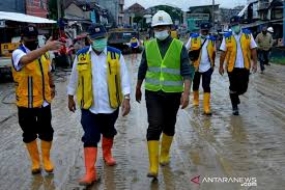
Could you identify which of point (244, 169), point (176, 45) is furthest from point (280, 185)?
point (176, 45)

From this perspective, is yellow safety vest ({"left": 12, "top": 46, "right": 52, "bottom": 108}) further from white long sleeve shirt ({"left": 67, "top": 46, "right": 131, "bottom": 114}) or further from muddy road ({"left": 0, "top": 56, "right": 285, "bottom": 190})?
muddy road ({"left": 0, "top": 56, "right": 285, "bottom": 190})

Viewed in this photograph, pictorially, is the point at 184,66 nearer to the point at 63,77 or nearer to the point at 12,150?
the point at 12,150

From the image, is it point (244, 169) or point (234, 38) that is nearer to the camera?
point (244, 169)

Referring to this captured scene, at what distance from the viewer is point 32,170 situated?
7.09 metres

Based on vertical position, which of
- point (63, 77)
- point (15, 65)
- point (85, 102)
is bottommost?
point (63, 77)

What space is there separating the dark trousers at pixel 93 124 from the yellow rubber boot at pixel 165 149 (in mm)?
713

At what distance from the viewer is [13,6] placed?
35156 millimetres

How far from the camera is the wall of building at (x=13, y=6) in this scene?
109ft

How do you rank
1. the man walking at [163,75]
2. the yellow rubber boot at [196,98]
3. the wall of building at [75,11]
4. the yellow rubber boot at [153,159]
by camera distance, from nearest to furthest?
the yellow rubber boot at [153,159]
the man walking at [163,75]
the yellow rubber boot at [196,98]
the wall of building at [75,11]

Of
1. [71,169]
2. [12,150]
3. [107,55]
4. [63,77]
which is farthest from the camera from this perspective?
[63,77]

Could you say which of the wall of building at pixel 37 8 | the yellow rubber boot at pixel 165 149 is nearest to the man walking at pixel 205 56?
the yellow rubber boot at pixel 165 149

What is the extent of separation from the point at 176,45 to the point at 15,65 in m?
1.88

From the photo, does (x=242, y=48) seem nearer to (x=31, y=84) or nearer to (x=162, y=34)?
(x=162, y=34)

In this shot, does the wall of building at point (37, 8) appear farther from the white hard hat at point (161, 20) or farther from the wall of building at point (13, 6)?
the white hard hat at point (161, 20)
